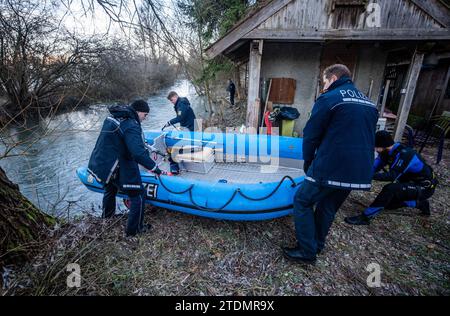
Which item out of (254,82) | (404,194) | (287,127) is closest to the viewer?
(404,194)

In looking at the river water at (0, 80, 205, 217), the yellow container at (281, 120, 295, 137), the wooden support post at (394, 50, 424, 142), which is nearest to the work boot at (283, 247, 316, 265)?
the river water at (0, 80, 205, 217)

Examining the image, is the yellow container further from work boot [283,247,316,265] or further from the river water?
the river water

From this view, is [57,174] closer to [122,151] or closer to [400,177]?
[122,151]

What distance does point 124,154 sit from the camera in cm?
246

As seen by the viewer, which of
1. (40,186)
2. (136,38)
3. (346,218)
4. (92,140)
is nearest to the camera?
(136,38)

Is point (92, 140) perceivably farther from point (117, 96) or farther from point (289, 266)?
point (289, 266)

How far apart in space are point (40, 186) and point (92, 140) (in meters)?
3.09

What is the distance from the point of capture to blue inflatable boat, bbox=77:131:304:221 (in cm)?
272

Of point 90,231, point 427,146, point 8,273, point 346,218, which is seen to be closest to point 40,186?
point 90,231

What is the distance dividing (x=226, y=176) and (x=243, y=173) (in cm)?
32

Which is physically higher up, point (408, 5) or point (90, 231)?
point (408, 5)

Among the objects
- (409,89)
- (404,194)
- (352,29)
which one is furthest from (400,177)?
(409,89)

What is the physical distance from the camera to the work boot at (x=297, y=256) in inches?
90.3

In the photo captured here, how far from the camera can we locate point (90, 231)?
106 inches
